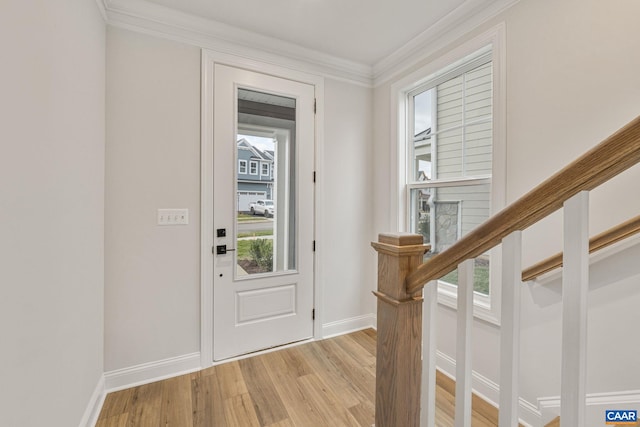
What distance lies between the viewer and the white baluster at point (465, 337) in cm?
73

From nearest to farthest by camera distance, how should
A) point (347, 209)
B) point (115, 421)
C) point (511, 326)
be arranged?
point (511, 326), point (115, 421), point (347, 209)

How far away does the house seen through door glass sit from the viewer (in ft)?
7.66

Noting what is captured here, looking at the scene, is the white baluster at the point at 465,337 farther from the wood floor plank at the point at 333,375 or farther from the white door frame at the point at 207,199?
the white door frame at the point at 207,199

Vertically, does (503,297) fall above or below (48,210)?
below

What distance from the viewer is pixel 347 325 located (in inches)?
111

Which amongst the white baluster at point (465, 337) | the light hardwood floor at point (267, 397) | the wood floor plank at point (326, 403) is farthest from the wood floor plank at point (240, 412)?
the white baluster at point (465, 337)

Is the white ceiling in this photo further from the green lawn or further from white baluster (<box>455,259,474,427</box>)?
white baluster (<box>455,259,474,427</box>)

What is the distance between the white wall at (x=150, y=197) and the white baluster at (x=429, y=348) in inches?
70.8

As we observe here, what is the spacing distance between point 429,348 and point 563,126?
4.73 ft

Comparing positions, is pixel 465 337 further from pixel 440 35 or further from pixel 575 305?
pixel 440 35

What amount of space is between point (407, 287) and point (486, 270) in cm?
146

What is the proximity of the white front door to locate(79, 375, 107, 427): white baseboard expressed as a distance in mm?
699

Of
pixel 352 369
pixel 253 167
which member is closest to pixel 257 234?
pixel 253 167

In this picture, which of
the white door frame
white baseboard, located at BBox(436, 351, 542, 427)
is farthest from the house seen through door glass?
white baseboard, located at BBox(436, 351, 542, 427)
